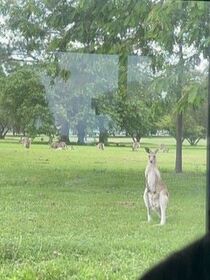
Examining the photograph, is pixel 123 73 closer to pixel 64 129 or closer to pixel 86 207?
pixel 64 129

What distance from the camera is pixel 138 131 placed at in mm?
1578

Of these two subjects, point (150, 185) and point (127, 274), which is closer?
point (127, 274)

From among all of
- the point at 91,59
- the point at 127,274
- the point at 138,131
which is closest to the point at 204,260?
the point at 127,274


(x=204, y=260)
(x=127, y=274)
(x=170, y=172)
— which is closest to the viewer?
(x=204, y=260)

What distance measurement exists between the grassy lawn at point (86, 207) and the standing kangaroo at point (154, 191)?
0.05ft

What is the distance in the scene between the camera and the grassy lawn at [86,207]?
1521 millimetres

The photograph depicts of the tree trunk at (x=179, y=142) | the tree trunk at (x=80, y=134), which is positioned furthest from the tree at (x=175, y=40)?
the tree trunk at (x=80, y=134)

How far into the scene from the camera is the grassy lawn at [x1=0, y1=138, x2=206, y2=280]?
59.9 inches

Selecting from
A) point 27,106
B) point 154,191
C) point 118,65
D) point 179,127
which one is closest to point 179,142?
point 179,127

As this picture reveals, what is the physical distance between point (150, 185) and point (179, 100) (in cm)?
23

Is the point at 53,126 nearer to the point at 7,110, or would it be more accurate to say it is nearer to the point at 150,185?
the point at 7,110

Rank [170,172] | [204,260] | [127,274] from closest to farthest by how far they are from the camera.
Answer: [204,260] → [127,274] → [170,172]

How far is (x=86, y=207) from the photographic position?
62.5 inches

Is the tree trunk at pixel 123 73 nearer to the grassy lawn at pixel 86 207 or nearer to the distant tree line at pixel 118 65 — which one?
the distant tree line at pixel 118 65
